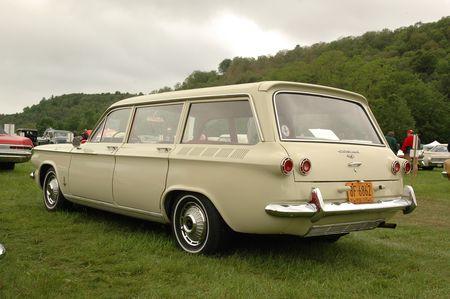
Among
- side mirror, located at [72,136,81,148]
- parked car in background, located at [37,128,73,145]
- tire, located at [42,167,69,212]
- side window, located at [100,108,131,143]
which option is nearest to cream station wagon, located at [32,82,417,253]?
side window, located at [100,108,131,143]

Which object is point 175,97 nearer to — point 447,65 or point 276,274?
point 276,274

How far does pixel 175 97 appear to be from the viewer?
536 cm

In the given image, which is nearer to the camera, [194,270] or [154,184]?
[194,270]

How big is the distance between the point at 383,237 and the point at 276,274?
7.81ft

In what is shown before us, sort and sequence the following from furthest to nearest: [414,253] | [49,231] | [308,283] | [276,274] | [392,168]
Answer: [49,231]
[414,253]
[392,168]
[276,274]
[308,283]

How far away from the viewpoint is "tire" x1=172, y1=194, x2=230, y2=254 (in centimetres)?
457

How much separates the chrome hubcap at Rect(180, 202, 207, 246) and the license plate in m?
1.36

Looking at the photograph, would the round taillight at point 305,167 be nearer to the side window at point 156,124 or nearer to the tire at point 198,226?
the tire at point 198,226

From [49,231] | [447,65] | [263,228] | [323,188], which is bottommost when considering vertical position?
[49,231]

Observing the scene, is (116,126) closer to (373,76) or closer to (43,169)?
(43,169)

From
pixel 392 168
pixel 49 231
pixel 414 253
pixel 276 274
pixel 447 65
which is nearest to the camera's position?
pixel 276 274

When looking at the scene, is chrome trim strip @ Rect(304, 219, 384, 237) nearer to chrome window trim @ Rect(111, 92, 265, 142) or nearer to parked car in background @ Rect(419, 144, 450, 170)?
chrome window trim @ Rect(111, 92, 265, 142)

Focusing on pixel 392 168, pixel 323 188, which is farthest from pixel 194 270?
pixel 392 168

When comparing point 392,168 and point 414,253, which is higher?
point 392,168
